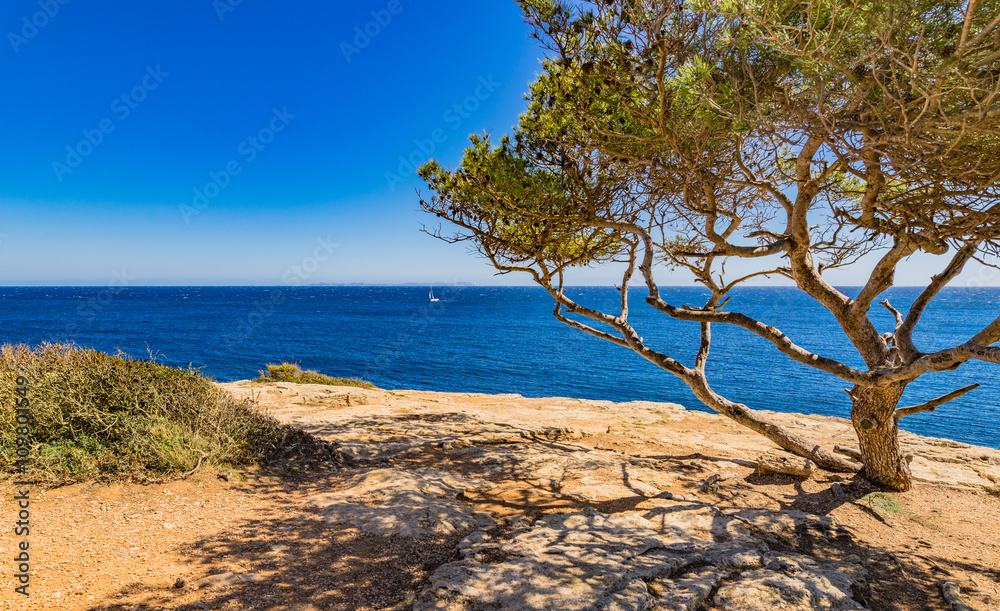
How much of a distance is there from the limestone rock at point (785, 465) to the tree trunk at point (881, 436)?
0.79 metres

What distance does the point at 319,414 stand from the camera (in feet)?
34.0

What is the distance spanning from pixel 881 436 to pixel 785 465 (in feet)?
4.46

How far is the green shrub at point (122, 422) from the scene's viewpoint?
5.60 meters

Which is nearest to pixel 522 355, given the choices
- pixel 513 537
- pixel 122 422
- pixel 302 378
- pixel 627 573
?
pixel 302 378

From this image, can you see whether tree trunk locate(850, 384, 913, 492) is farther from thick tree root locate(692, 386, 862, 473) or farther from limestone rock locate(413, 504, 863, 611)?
limestone rock locate(413, 504, 863, 611)

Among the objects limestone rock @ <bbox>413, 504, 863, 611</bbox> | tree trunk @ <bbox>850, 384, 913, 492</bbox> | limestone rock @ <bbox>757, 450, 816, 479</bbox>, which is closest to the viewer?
limestone rock @ <bbox>413, 504, 863, 611</bbox>

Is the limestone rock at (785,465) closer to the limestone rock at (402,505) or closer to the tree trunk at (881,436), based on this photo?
the tree trunk at (881,436)

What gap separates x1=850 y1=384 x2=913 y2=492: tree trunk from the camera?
255 inches

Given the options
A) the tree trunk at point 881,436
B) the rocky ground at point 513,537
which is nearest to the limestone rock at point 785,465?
the rocky ground at point 513,537

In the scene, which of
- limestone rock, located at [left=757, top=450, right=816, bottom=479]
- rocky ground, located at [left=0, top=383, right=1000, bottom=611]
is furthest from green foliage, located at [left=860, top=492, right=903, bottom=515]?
limestone rock, located at [left=757, top=450, right=816, bottom=479]

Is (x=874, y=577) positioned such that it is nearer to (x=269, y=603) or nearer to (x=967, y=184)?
(x=967, y=184)

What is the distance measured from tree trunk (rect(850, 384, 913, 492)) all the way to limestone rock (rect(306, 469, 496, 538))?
580cm

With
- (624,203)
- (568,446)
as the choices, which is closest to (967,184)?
(624,203)

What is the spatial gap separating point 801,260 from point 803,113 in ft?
7.64
